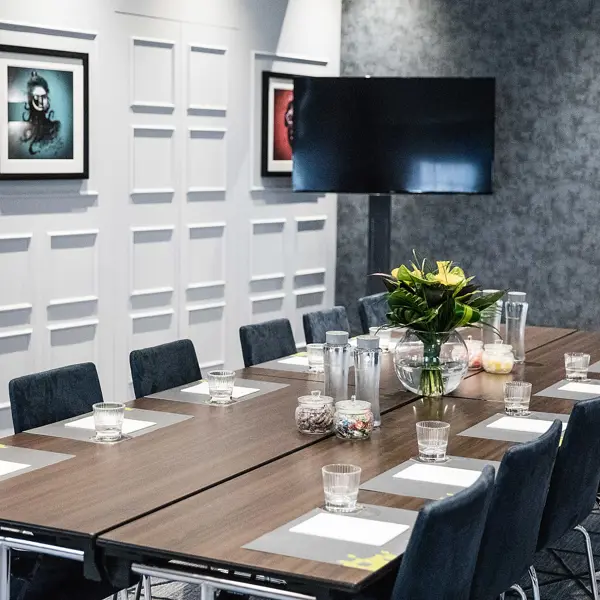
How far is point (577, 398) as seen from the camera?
440cm

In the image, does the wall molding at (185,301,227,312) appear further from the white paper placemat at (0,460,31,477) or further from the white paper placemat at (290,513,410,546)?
the white paper placemat at (290,513,410,546)

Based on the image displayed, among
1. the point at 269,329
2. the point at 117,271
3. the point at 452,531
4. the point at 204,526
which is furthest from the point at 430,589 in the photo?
Answer: the point at 117,271

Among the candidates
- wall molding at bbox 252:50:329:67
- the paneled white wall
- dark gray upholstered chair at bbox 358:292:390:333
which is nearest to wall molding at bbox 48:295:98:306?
the paneled white wall

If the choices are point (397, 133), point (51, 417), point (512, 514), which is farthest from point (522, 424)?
point (397, 133)

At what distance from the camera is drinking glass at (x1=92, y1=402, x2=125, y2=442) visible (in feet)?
12.2

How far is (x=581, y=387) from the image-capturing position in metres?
4.61

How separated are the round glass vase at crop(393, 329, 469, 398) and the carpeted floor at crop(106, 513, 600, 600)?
838mm

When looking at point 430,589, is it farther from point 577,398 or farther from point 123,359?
point 123,359

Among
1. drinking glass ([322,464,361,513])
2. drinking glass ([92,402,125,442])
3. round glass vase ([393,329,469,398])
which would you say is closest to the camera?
drinking glass ([322,464,361,513])

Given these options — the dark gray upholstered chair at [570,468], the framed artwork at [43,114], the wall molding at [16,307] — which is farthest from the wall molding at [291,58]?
the dark gray upholstered chair at [570,468]

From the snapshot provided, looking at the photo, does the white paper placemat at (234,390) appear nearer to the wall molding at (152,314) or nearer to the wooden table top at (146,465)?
the wooden table top at (146,465)

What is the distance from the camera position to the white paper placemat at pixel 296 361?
16.9 feet

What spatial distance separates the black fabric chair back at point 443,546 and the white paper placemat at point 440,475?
0.46m

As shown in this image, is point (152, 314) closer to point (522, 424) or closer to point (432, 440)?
point (522, 424)
